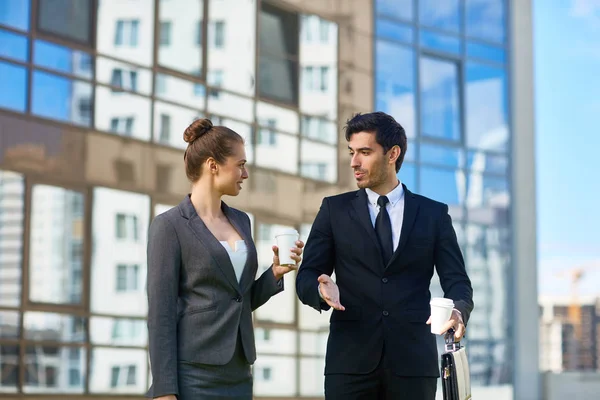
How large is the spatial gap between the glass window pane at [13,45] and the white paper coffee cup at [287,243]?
288 inches

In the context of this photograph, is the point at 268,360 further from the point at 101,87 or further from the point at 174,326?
the point at 174,326

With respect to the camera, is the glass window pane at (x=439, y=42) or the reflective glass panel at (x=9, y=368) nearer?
the reflective glass panel at (x=9, y=368)

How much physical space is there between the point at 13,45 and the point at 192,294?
7322mm

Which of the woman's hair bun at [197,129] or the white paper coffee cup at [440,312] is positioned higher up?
the woman's hair bun at [197,129]

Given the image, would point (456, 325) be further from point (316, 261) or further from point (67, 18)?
point (67, 18)

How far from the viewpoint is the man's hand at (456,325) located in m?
3.87

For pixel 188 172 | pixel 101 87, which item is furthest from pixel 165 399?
pixel 101 87

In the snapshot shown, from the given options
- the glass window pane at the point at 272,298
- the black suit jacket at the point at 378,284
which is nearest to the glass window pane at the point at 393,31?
the glass window pane at the point at 272,298

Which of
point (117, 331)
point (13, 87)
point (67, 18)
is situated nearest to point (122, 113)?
point (67, 18)

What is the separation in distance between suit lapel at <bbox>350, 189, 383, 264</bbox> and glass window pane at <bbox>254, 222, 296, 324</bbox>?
28.9 feet

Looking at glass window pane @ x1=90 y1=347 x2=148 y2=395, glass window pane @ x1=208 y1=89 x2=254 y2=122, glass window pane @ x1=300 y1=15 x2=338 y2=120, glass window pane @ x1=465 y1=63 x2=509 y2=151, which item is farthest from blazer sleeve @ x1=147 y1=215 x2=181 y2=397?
glass window pane @ x1=465 y1=63 x2=509 y2=151

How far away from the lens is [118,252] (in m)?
11.4

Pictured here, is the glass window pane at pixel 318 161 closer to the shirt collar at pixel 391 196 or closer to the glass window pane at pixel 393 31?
the glass window pane at pixel 393 31

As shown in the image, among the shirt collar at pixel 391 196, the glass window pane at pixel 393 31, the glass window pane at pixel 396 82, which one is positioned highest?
the glass window pane at pixel 393 31
